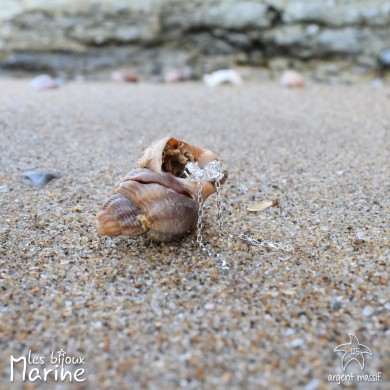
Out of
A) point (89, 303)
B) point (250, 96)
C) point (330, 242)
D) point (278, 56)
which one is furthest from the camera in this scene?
point (278, 56)

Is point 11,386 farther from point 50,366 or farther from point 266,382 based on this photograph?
point 266,382

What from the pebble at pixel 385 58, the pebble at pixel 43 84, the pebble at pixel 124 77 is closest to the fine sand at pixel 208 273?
the pebble at pixel 43 84

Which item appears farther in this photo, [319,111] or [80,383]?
[319,111]

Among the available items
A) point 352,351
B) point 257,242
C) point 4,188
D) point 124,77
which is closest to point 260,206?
point 257,242

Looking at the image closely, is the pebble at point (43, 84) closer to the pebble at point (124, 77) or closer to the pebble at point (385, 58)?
the pebble at point (124, 77)

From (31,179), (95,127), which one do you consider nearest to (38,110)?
(95,127)

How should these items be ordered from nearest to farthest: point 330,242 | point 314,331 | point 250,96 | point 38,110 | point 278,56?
point 314,331, point 330,242, point 38,110, point 250,96, point 278,56

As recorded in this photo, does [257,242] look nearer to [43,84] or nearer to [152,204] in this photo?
[152,204]
